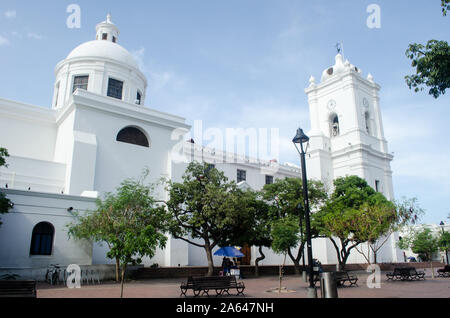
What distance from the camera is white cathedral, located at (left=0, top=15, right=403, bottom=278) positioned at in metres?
17.1

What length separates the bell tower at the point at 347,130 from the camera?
3578 centimetres

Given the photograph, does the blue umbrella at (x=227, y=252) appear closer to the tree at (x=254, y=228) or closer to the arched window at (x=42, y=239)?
the tree at (x=254, y=228)

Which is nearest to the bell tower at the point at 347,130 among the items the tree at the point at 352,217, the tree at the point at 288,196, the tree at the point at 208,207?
the tree at the point at 352,217

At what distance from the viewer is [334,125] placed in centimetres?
3922

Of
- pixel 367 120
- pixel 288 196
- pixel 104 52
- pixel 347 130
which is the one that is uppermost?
pixel 104 52

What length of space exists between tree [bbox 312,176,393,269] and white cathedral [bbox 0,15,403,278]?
22.4 ft

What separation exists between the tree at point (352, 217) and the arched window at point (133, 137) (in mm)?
Result: 12589

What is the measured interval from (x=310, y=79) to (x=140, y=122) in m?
24.6

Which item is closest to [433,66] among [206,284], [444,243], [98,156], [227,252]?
[206,284]

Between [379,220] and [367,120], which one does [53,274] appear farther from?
[367,120]

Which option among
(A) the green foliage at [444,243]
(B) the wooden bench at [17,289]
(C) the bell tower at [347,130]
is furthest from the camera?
(C) the bell tower at [347,130]

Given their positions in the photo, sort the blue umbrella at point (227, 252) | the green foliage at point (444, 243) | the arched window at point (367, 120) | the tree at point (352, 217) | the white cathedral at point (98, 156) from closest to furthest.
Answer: the white cathedral at point (98, 156), the tree at point (352, 217), the blue umbrella at point (227, 252), the green foliage at point (444, 243), the arched window at point (367, 120)

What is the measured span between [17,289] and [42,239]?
890 centimetres
